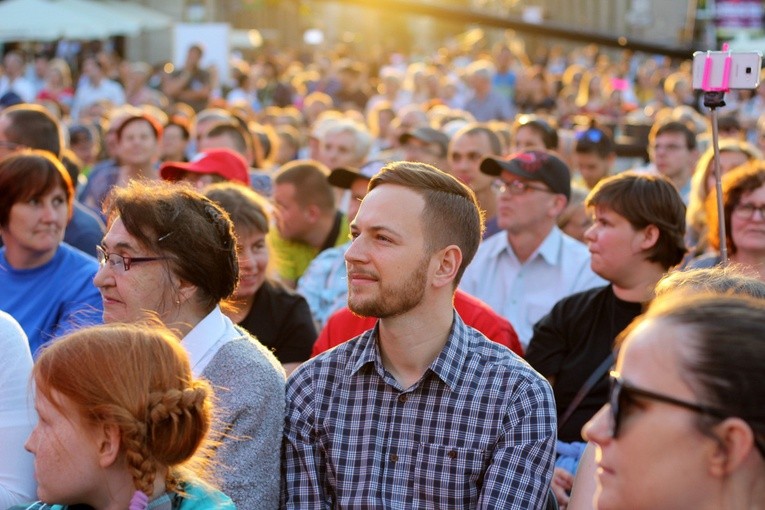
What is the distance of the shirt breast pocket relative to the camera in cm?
331

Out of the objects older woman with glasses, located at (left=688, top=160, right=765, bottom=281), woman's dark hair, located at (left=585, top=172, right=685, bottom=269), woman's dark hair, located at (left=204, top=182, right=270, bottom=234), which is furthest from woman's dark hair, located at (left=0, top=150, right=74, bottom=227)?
older woman with glasses, located at (left=688, top=160, right=765, bottom=281)

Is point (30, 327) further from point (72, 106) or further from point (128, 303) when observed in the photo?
point (72, 106)

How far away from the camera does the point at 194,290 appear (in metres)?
3.66

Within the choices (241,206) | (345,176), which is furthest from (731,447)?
(345,176)

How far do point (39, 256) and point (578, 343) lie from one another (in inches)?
86.8

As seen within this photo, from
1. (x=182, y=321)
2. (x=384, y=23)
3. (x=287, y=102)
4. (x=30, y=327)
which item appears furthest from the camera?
(x=384, y=23)

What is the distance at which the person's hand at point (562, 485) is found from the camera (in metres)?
4.12

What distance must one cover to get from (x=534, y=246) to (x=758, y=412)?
4074 mm

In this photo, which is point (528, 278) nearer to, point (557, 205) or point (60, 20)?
point (557, 205)

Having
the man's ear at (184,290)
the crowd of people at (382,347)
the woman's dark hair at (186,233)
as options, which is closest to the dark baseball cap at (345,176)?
the crowd of people at (382,347)

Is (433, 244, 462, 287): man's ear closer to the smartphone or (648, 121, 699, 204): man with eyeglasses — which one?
the smartphone

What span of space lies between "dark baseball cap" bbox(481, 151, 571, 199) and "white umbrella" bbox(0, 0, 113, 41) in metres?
18.2

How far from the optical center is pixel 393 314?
3451 mm

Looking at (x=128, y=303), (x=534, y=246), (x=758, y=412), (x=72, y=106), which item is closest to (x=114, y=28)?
(x=72, y=106)
